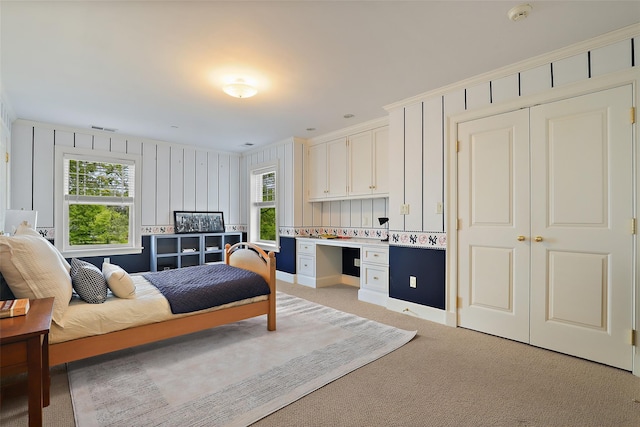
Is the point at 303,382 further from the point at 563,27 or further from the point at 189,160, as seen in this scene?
the point at 189,160

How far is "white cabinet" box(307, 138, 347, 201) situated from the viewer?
4.95m

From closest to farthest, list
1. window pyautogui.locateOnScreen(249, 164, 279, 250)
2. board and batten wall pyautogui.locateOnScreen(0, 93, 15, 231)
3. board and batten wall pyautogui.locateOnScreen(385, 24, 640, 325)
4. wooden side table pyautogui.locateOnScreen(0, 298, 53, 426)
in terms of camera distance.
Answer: wooden side table pyautogui.locateOnScreen(0, 298, 53, 426)
board and batten wall pyautogui.locateOnScreen(385, 24, 640, 325)
board and batten wall pyautogui.locateOnScreen(0, 93, 15, 231)
window pyautogui.locateOnScreen(249, 164, 279, 250)

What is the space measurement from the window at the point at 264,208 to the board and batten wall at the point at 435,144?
2654 mm

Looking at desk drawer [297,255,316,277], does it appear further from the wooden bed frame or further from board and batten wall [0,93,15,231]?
board and batten wall [0,93,15,231]

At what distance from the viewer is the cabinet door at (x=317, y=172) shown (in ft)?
17.2

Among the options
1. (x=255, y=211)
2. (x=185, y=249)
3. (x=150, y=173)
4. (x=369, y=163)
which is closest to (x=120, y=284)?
(x=369, y=163)

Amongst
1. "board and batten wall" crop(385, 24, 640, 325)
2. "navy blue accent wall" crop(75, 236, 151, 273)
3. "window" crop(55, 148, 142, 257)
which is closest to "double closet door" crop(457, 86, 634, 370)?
"board and batten wall" crop(385, 24, 640, 325)

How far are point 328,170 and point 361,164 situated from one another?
2.32 feet

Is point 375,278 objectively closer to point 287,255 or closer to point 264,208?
point 287,255

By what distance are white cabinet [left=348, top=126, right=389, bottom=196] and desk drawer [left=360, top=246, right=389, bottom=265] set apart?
80cm

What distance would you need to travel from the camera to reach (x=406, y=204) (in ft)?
12.1

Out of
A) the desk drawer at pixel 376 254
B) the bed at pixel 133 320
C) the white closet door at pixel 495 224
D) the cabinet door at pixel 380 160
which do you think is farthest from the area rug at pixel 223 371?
the cabinet door at pixel 380 160

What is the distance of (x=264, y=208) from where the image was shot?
20.5ft

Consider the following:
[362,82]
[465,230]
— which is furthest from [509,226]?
[362,82]
